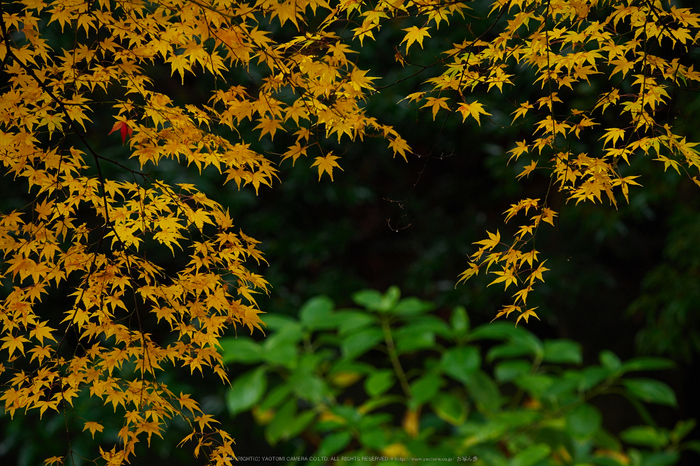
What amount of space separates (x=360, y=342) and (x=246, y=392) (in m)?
0.37

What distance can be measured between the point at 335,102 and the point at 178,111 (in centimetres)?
17

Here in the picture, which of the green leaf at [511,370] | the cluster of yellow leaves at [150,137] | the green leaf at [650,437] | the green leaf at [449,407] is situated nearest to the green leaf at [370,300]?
the green leaf at [449,407]

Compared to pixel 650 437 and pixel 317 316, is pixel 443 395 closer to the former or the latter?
pixel 317 316

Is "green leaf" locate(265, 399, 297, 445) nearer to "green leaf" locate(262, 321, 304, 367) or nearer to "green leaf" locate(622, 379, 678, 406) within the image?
"green leaf" locate(262, 321, 304, 367)

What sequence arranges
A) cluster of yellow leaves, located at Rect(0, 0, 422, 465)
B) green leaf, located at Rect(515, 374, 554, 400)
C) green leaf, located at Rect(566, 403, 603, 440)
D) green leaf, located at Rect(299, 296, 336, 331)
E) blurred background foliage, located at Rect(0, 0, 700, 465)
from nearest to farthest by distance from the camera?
cluster of yellow leaves, located at Rect(0, 0, 422, 465)
green leaf, located at Rect(566, 403, 603, 440)
green leaf, located at Rect(515, 374, 554, 400)
green leaf, located at Rect(299, 296, 336, 331)
blurred background foliage, located at Rect(0, 0, 700, 465)

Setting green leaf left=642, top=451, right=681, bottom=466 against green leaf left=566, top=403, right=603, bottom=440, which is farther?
green leaf left=642, top=451, right=681, bottom=466

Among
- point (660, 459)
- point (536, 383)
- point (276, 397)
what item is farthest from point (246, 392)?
point (660, 459)

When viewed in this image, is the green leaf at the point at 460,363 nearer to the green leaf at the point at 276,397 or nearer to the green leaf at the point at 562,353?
the green leaf at the point at 562,353

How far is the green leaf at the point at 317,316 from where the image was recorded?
1890mm

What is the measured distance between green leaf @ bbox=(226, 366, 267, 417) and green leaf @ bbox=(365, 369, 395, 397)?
0.33 m

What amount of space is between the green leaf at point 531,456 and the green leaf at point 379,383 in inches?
15.9

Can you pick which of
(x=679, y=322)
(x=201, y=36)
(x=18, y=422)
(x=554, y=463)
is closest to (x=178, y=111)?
(x=201, y=36)

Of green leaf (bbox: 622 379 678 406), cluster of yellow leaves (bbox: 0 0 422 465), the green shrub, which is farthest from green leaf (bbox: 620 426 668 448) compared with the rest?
cluster of yellow leaves (bbox: 0 0 422 465)

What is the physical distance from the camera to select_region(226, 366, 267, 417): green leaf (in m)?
1.71
